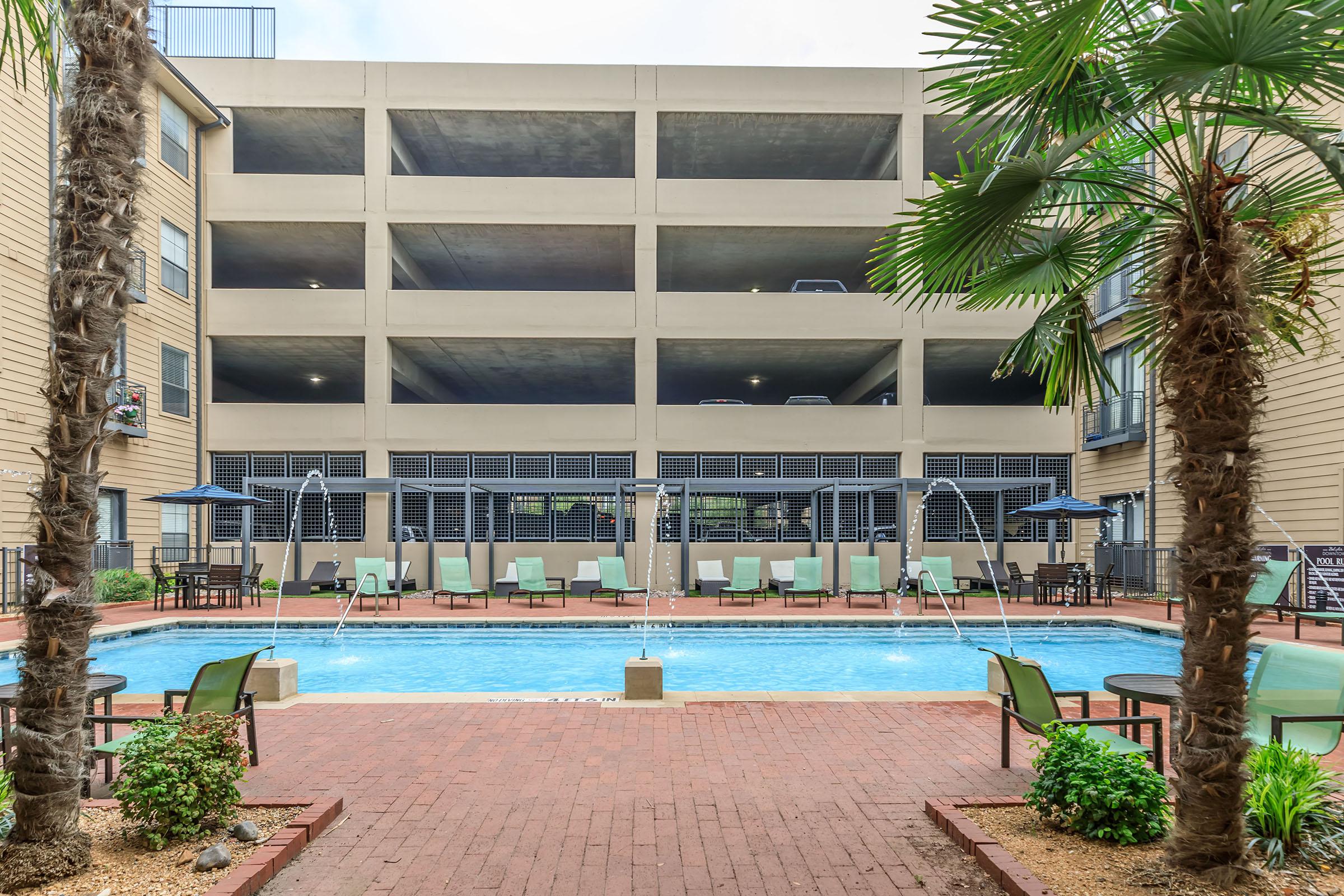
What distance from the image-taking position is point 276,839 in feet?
12.9

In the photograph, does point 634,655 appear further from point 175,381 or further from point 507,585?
point 175,381

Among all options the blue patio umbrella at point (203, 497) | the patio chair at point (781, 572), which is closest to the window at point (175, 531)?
the blue patio umbrella at point (203, 497)

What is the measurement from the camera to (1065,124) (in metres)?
4.02

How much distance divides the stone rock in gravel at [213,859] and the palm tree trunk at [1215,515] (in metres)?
4.08

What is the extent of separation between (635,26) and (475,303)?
7917 centimetres

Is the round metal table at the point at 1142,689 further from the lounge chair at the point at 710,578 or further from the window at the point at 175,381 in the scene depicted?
the window at the point at 175,381

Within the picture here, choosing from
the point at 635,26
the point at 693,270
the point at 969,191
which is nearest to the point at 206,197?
the point at 693,270

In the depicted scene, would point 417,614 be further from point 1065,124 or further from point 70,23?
point 1065,124

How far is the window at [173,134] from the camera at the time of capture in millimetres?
18781

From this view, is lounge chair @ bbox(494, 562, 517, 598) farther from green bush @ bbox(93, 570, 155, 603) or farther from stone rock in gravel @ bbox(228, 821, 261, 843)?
stone rock in gravel @ bbox(228, 821, 261, 843)

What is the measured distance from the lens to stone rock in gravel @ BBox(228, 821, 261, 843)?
3.91 m

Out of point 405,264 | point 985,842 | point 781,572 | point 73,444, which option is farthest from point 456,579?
point 985,842

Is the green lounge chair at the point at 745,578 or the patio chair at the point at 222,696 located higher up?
the patio chair at the point at 222,696

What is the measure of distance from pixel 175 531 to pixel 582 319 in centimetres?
1107
